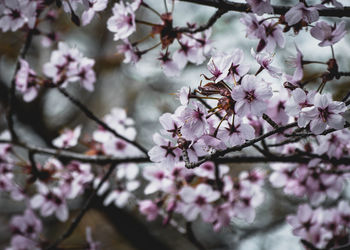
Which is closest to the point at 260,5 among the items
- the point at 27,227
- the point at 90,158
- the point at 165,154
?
the point at 165,154

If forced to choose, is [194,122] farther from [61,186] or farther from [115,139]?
[61,186]

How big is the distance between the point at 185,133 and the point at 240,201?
117cm

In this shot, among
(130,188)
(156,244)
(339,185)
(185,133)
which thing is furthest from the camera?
(156,244)

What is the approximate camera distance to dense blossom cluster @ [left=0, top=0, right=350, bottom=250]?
1.03 m

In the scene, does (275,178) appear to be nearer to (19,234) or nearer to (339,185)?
(339,185)

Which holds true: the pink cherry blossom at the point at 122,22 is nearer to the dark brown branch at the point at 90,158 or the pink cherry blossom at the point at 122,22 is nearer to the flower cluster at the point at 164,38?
the flower cluster at the point at 164,38

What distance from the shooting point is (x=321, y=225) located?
2.24 metres

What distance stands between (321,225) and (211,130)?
1482 mm

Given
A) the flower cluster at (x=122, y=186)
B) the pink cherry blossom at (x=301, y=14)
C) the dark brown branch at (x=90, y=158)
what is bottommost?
the flower cluster at (x=122, y=186)

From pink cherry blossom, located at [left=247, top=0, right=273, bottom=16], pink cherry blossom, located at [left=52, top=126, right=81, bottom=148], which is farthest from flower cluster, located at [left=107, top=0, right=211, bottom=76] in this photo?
pink cherry blossom, located at [left=52, top=126, right=81, bottom=148]

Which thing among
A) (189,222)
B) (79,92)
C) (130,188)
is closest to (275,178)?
(189,222)

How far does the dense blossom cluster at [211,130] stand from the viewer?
3.39 feet

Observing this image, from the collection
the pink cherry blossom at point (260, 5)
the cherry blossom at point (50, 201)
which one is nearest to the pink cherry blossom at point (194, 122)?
the pink cherry blossom at point (260, 5)

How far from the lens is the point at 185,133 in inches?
40.9
